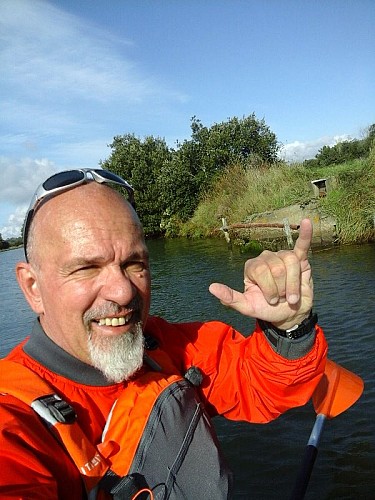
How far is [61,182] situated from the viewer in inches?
79.0

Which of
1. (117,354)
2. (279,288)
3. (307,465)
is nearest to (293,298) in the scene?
(279,288)

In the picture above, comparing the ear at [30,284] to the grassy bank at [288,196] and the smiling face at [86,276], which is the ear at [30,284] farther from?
the grassy bank at [288,196]

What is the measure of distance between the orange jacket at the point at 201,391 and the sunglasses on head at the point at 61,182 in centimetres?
67

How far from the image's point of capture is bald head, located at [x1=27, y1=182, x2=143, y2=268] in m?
1.88

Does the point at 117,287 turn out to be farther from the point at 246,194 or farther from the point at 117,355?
the point at 246,194

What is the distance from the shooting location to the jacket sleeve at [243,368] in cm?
208

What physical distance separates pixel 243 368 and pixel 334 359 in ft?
14.4

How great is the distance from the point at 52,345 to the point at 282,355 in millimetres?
1124

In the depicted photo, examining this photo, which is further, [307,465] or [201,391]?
[307,465]

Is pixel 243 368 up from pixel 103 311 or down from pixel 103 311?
down

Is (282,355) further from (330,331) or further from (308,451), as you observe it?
(330,331)

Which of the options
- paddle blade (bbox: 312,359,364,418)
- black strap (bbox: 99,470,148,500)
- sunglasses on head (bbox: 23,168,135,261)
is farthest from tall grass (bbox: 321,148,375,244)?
black strap (bbox: 99,470,148,500)

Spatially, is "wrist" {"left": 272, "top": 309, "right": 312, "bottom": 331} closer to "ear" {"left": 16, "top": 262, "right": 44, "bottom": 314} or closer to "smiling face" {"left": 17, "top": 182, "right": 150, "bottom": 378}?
"smiling face" {"left": 17, "top": 182, "right": 150, "bottom": 378}

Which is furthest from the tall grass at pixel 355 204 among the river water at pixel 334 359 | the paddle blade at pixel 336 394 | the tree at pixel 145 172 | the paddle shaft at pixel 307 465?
the tree at pixel 145 172
